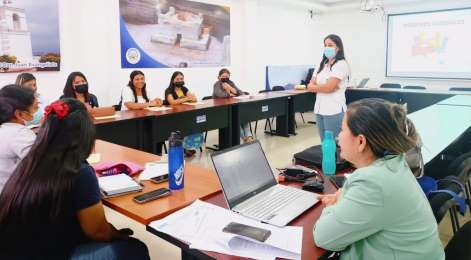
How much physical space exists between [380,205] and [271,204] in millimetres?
500

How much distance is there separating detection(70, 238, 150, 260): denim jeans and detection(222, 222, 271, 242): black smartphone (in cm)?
46

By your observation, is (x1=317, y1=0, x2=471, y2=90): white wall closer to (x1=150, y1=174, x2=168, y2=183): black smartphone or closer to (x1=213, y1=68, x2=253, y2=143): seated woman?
(x1=213, y1=68, x2=253, y2=143): seated woman

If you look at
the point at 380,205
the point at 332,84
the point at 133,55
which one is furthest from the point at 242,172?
the point at 133,55

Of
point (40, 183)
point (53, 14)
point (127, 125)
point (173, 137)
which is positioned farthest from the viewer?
point (53, 14)

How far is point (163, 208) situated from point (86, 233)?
0.30m

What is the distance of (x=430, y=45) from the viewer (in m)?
7.69

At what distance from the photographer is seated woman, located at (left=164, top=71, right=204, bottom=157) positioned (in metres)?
4.67

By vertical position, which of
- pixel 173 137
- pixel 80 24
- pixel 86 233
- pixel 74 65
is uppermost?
pixel 80 24

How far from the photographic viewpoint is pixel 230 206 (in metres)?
1.38

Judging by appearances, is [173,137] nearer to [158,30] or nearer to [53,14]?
[53,14]

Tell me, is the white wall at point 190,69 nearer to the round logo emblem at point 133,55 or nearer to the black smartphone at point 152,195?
the round logo emblem at point 133,55

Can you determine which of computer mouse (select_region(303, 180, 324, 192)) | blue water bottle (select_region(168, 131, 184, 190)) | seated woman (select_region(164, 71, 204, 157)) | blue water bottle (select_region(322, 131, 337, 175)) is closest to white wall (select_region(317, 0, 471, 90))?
seated woman (select_region(164, 71, 204, 157))

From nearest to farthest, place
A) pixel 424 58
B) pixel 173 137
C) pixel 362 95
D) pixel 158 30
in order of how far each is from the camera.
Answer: pixel 173 137, pixel 158 30, pixel 362 95, pixel 424 58

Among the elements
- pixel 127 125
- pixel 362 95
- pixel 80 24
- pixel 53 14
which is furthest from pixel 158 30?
pixel 362 95
